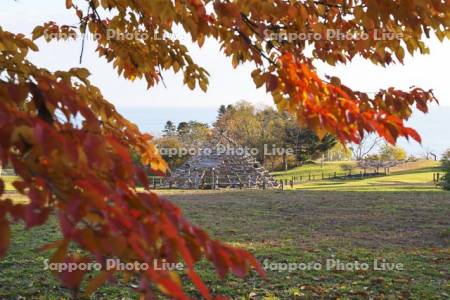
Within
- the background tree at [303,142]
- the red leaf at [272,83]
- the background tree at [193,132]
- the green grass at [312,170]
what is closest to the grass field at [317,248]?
the red leaf at [272,83]

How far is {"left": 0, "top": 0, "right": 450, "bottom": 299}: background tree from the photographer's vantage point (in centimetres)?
117

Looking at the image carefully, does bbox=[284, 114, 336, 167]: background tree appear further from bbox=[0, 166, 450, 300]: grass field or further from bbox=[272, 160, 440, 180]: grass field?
bbox=[0, 166, 450, 300]: grass field

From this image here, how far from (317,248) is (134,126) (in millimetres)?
5583

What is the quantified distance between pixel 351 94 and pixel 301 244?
5322mm

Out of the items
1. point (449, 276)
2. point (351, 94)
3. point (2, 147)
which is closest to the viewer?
point (2, 147)

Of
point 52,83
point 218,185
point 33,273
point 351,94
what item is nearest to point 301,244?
point 33,273

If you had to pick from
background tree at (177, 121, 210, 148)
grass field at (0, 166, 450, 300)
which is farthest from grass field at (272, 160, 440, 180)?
grass field at (0, 166, 450, 300)

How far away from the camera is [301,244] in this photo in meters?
7.85

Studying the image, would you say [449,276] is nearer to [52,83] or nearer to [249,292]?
[249,292]

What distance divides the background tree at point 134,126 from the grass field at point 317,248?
0.85 metres

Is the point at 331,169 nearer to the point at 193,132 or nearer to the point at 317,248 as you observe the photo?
the point at 193,132

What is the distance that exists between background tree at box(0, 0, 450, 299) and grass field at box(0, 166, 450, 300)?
85 cm

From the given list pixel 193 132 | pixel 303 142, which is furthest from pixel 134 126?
pixel 193 132

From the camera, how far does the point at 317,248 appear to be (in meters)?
7.53
